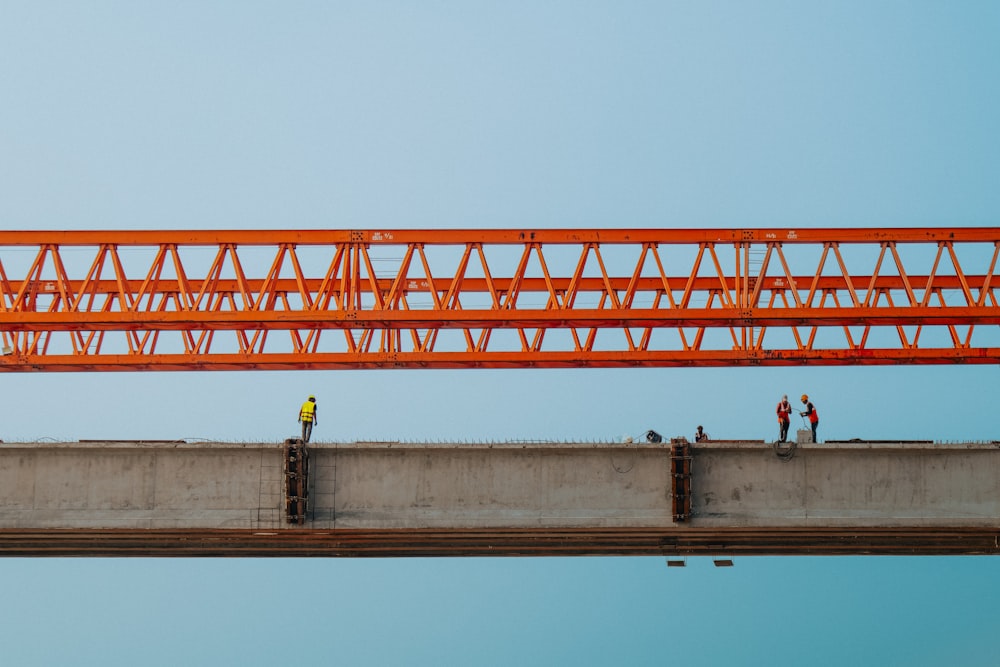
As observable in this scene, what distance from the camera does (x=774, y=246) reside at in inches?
1213

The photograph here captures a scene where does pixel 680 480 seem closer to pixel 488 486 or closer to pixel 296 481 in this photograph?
pixel 488 486

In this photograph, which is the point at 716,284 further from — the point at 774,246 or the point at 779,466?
the point at 779,466

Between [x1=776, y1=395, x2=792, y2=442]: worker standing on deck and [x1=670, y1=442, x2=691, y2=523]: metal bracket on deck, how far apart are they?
232 cm

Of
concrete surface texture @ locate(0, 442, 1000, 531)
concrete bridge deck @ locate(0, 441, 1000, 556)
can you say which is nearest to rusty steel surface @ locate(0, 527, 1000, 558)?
concrete bridge deck @ locate(0, 441, 1000, 556)

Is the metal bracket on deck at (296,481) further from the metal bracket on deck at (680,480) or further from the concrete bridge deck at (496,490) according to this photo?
the metal bracket on deck at (680,480)

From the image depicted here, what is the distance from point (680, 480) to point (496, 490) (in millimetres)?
2988

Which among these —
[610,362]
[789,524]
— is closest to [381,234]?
[610,362]

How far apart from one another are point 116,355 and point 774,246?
1744cm

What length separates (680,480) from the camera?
66.9 feet

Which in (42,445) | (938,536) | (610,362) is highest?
(610,362)

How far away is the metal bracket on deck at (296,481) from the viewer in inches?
799

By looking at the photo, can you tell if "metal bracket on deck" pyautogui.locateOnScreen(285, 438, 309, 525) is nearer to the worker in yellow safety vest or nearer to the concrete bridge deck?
the concrete bridge deck

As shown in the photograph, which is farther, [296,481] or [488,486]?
[488,486]

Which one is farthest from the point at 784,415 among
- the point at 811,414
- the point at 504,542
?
the point at 504,542
